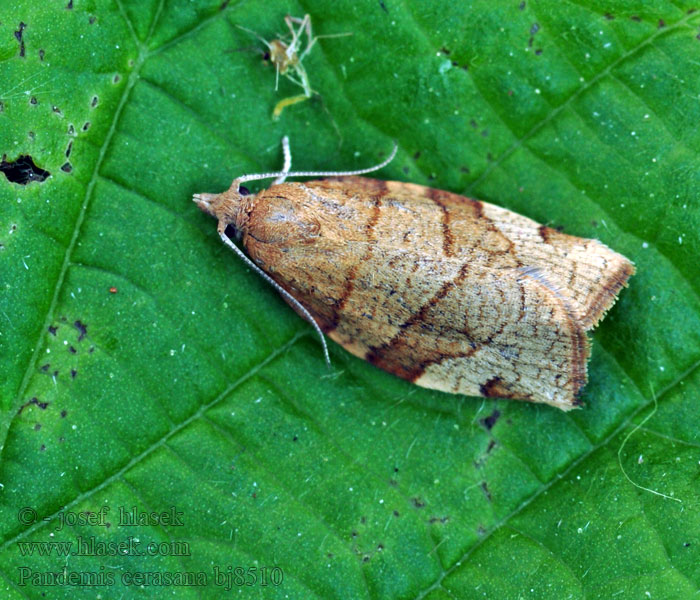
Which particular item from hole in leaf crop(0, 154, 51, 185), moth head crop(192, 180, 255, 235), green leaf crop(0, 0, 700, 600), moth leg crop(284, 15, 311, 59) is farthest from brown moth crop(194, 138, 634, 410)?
hole in leaf crop(0, 154, 51, 185)

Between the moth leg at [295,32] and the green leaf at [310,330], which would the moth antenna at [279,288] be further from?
the moth leg at [295,32]

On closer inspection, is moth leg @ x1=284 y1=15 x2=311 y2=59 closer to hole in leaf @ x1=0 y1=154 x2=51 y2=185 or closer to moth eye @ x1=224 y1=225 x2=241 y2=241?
moth eye @ x1=224 y1=225 x2=241 y2=241

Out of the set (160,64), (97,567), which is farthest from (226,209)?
(97,567)

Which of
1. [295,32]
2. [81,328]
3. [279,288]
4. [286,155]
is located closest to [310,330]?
[279,288]

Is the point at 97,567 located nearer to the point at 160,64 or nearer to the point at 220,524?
the point at 220,524

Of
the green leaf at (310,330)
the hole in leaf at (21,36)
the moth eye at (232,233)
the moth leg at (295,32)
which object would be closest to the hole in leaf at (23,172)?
the green leaf at (310,330)
